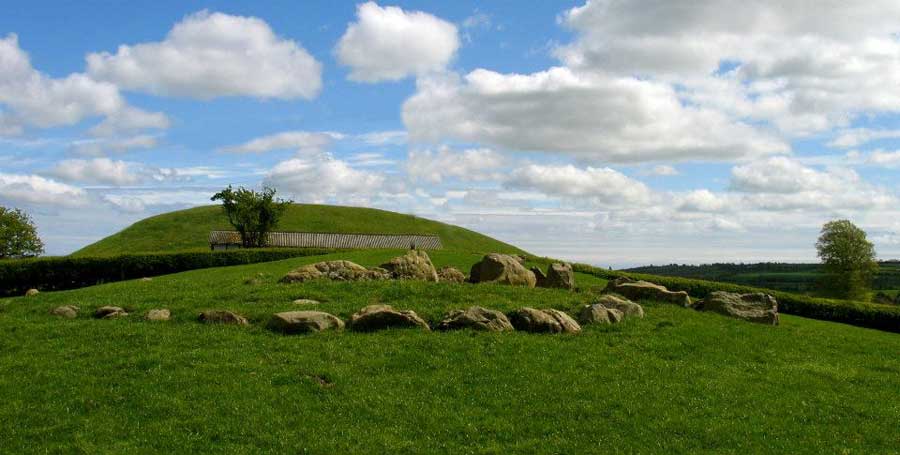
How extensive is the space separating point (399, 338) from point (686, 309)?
52.6ft

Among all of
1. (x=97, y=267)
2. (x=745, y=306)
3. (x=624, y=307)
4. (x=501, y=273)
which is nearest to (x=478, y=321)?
(x=624, y=307)

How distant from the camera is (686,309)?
31.9 metres

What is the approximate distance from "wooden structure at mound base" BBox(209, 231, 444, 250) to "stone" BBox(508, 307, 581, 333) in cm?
7158

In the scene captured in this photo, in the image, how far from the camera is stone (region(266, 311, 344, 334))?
78.2ft

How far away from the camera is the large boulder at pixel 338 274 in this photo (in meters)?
35.3

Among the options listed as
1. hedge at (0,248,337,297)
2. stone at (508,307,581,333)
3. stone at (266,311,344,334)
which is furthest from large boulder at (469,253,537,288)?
hedge at (0,248,337,297)

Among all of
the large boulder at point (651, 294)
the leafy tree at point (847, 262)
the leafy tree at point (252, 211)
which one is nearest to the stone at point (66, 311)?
the large boulder at point (651, 294)

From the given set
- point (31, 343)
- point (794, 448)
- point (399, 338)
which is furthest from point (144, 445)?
point (794, 448)

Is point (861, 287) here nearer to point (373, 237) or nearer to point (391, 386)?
point (373, 237)

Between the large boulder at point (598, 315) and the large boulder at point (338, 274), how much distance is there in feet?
41.5

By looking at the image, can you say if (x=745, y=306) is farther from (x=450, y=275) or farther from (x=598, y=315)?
(x=450, y=275)

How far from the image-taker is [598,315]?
26.1 metres

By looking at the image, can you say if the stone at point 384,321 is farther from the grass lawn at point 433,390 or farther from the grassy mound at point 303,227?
the grassy mound at point 303,227

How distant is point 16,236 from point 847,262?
4807 inches
